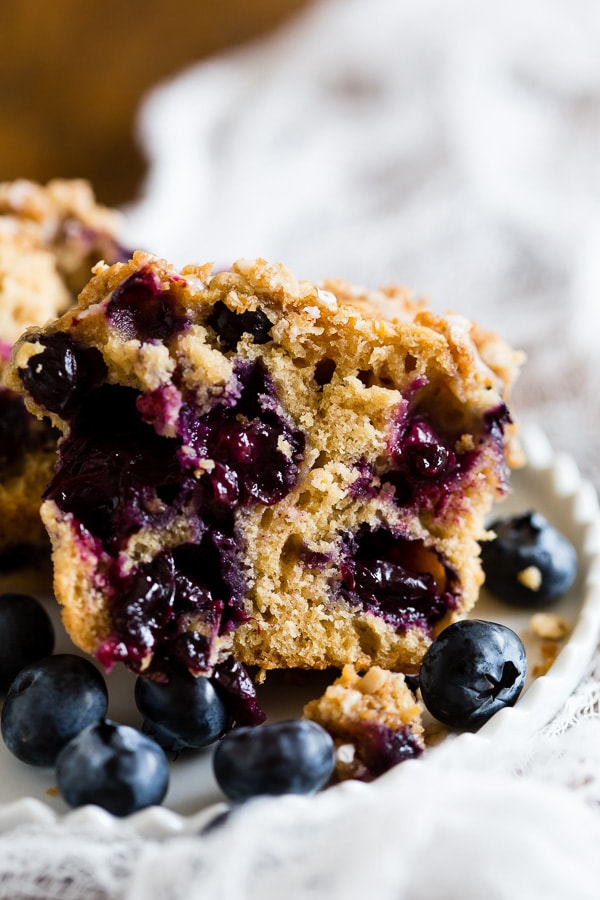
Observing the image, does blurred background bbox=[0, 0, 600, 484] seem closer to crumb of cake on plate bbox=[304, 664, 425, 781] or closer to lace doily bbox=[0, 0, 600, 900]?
lace doily bbox=[0, 0, 600, 900]

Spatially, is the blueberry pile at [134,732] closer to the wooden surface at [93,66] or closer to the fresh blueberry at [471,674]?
the fresh blueberry at [471,674]

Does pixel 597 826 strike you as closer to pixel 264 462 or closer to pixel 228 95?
pixel 264 462

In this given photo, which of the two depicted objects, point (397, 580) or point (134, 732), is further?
point (397, 580)

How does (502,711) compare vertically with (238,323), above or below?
below

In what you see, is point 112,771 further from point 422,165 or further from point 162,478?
point 422,165

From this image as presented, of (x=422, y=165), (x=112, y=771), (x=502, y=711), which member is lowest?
(x=112, y=771)

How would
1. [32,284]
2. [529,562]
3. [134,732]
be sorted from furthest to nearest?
1. [32,284]
2. [529,562]
3. [134,732]

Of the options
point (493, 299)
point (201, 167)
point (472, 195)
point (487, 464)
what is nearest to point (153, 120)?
point (201, 167)

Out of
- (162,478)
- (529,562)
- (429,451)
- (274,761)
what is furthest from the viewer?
(529,562)

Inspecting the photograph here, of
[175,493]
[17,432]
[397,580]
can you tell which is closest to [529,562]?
[397,580]
